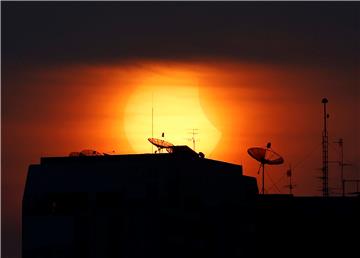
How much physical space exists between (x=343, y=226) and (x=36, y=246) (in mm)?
40635

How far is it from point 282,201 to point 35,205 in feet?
114

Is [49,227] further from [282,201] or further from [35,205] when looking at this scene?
[282,201]

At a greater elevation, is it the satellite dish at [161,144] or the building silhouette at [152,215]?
the satellite dish at [161,144]

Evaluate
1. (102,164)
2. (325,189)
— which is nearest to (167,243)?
(102,164)

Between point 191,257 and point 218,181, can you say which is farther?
point 218,181

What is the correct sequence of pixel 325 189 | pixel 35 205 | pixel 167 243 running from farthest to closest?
pixel 325 189
pixel 35 205
pixel 167 243

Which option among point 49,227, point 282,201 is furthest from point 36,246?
point 282,201

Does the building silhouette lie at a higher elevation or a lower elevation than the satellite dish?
lower

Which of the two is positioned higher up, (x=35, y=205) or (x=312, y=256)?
(x=35, y=205)

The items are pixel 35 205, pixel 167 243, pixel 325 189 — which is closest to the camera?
pixel 167 243

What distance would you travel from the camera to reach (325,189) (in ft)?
390

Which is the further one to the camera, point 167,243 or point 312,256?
point 312,256

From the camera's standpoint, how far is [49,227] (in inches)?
3912

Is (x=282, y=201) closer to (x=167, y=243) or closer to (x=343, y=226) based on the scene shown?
(x=343, y=226)
